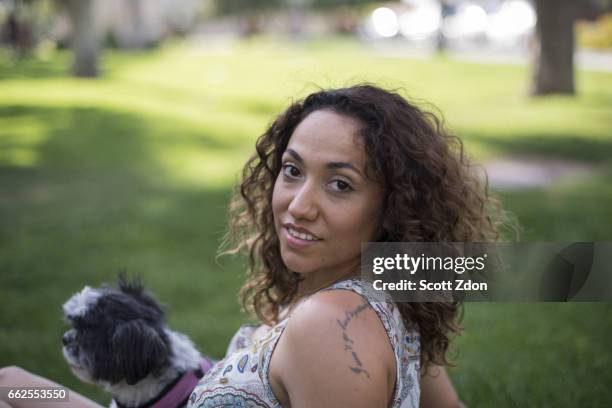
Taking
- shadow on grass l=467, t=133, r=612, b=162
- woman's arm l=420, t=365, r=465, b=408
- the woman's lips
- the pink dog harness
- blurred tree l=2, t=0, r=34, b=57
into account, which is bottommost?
shadow on grass l=467, t=133, r=612, b=162

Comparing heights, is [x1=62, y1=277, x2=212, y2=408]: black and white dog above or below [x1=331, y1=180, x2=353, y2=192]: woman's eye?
below

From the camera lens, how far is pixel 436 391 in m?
2.48

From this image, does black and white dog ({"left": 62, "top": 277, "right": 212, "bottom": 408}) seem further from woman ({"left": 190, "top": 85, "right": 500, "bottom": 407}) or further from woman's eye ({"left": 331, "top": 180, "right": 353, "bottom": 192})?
woman's eye ({"left": 331, "top": 180, "right": 353, "bottom": 192})

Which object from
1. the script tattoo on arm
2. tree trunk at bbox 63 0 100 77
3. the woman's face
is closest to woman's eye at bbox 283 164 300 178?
the woman's face

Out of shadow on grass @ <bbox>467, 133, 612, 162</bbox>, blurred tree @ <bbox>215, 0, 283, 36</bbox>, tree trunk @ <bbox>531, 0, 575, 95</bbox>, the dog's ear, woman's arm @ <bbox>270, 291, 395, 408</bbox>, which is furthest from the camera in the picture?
blurred tree @ <bbox>215, 0, 283, 36</bbox>

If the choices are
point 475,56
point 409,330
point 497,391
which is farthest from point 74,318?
point 475,56

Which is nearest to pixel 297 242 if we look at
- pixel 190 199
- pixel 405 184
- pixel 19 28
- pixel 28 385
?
pixel 405 184

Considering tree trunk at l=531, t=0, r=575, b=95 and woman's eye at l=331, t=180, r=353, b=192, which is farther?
tree trunk at l=531, t=0, r=575, b=95

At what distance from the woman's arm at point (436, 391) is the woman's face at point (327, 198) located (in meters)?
0.74

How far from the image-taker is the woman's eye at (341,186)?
72.8 inches

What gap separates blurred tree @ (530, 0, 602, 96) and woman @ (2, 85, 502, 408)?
8.64m

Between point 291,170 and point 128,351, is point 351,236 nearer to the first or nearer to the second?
point 291,170

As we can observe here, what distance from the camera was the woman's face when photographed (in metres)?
1.84

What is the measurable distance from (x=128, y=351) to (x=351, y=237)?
88cm
